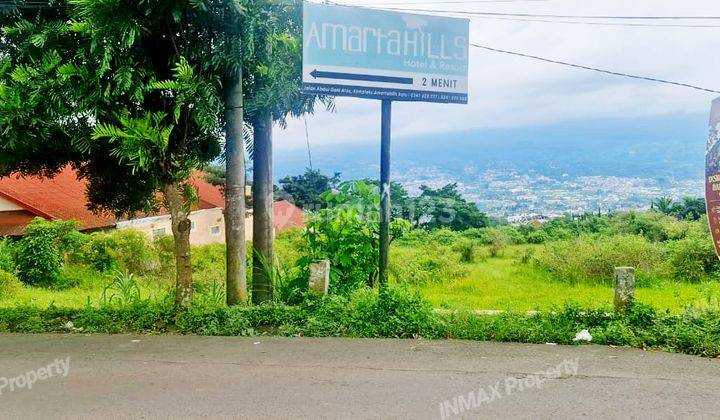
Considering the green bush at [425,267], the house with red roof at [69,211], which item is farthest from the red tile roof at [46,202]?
the green bush at [425,267]

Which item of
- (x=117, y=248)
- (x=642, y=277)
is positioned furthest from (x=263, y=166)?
(x=117, y=248)

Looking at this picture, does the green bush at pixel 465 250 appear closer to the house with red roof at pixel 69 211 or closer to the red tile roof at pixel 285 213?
the house with red roof at pixel 69 211

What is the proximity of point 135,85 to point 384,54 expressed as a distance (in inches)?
116

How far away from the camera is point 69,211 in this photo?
66.6 feet

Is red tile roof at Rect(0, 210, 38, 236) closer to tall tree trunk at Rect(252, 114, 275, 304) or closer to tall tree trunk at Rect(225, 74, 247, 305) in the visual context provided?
tall tree trunk at Rect(252, 114, 275, 304)

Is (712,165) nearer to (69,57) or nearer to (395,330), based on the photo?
(395,330)

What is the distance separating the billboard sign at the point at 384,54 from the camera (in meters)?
6.87

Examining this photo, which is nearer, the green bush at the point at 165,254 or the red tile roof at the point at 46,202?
the red tile roof at the point at 46,202

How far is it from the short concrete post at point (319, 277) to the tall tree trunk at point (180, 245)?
1488 millimetres

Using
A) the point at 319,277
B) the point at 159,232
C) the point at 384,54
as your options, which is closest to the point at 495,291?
the point at 319,277

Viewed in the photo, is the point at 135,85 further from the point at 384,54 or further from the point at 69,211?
the point at 69,211

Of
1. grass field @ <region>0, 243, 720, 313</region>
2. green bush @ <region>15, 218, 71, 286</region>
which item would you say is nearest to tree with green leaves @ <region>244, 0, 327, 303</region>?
grass field @ <region>0, 243, 720, 313</region>

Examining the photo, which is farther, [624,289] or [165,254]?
[165,254]

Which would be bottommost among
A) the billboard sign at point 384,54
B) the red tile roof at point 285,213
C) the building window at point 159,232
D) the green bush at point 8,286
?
the green bush at point 8,286
